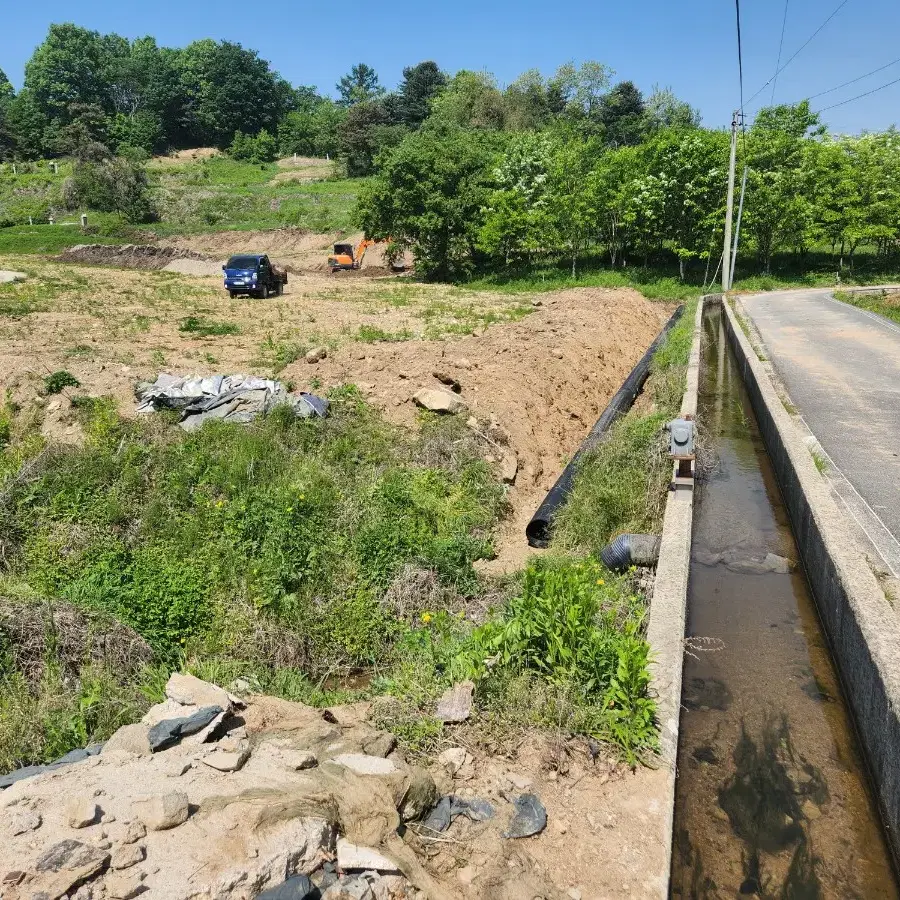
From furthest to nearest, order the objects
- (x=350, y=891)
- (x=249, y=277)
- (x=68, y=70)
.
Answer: (x=68, y=70) < (x=249, y=277) < (x=350, y=891)

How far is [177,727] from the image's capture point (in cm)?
424

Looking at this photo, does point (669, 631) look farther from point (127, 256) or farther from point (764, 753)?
point (127, 256)

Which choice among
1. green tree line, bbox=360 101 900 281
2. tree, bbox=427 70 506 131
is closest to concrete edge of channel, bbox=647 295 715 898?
green tree line, bbox=360 101 900 281

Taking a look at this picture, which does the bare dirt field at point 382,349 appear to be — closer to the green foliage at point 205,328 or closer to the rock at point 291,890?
the green foliage at point 205,328

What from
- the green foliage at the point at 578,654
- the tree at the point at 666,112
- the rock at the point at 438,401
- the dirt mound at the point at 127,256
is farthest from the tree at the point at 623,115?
the green foliage at the point at 578,654

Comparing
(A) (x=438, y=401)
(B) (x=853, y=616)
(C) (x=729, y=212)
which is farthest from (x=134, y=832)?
(C) (x=729, y=212)

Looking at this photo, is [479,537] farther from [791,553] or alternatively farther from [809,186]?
[809,186]

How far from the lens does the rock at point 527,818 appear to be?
12.2ft

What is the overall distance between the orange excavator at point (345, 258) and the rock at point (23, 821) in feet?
132

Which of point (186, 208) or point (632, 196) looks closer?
point (632, 196)

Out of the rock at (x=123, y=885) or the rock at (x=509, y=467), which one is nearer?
the rock at (x=123, y=885)

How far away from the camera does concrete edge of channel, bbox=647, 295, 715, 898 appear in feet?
13.6

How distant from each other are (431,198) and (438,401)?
25800 mm

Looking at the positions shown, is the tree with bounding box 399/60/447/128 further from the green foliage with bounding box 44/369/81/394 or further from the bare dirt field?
the green foliage with bounding box 44/369/81/394
